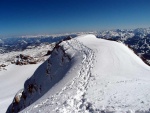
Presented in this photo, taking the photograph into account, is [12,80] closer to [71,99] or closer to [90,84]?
[90,84]

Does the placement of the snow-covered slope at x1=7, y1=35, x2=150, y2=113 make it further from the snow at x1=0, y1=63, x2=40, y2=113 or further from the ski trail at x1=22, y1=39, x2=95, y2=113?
the snow at x1=0, y1=63, x2=40, y2=113

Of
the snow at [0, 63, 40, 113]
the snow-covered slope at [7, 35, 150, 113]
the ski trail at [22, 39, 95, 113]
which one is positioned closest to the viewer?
the snow-covered slope at [7, 35, 150, 113]

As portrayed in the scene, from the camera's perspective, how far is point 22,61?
7956cm

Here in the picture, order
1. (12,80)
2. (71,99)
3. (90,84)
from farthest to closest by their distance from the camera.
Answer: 1. (12,80)
2. (90,84)
3. (71,99)

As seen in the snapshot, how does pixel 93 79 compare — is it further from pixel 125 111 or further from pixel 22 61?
pixel 22 61

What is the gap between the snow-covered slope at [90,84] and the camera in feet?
43.6

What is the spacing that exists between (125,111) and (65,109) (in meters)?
3.82

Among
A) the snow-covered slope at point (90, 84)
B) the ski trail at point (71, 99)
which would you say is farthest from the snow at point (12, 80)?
the ski trail at point (71, 99)

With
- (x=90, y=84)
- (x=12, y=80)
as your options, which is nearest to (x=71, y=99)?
(x=90, y=84)

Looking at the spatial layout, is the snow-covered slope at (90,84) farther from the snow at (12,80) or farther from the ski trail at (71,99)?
the snow at (12,80)

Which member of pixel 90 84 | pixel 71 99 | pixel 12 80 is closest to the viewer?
pixel 71 99

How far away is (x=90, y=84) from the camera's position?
1795 cm

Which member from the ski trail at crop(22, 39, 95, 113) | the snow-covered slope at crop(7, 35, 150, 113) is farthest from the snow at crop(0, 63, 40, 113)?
the ski trail at crop(22, 39, 95, 113)

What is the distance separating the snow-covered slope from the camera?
13.3m
